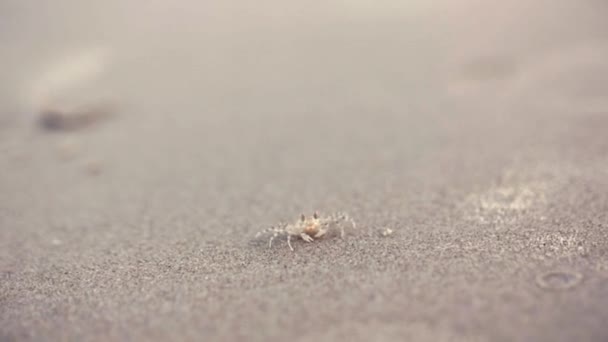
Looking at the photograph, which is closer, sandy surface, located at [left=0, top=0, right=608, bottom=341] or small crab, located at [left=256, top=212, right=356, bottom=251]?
sandy surface, located at [left=0, top=0, right=608, bottom=341]

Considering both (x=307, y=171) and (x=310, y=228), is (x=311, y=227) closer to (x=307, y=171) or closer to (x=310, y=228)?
(x=310, y=228)

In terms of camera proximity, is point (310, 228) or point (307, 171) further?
point (307, 171)

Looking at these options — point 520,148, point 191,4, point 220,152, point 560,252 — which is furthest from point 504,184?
point 191,4

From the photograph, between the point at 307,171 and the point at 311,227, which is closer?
the point at 311,227

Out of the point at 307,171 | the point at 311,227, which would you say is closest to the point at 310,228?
the point at 311,227

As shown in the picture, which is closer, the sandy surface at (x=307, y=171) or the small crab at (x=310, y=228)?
the sandy surface at (x=307, y=171)
